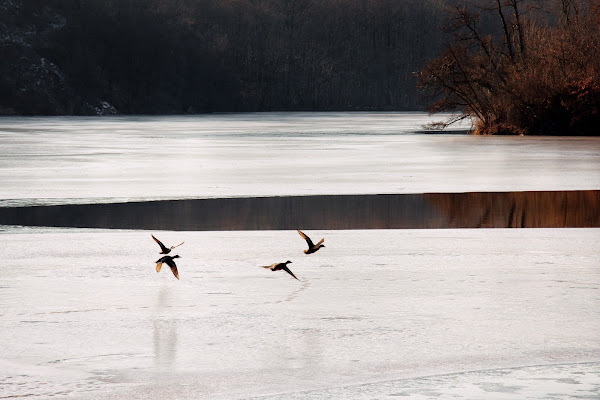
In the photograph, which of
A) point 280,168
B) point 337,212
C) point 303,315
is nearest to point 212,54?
point 280,168

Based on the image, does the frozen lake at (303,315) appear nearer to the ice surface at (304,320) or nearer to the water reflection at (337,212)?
the ice surface at (304,320)

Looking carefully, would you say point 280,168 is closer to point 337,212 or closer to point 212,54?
point 337,212

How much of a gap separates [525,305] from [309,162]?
1695cm

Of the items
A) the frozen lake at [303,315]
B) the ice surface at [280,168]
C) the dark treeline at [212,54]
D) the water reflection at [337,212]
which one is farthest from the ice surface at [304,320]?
the dark treeline at [212,54]

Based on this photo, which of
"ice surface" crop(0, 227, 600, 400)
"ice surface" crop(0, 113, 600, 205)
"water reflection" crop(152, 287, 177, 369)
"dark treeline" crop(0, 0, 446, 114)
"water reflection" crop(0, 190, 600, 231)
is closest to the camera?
"ice surface" crop(0, 227, 600, 400)

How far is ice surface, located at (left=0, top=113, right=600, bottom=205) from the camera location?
1731 cm

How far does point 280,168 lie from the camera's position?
2244 centimetres

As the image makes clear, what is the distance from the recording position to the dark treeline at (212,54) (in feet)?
387

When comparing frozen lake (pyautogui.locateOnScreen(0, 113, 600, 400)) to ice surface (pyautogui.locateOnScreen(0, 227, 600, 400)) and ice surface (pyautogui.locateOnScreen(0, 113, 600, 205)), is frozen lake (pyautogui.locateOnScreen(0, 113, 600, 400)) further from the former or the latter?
ice surface (pyautogui.locateOnScreen(0, 113, 600, 205))

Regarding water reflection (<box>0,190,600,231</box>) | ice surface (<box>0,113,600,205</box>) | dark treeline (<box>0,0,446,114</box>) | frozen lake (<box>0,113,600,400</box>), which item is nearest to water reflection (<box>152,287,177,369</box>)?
frozen lake (<box>0,113,600,400</box>)

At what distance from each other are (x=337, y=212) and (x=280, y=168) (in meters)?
8.28

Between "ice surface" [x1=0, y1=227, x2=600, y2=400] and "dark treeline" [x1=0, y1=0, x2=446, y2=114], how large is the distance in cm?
9504

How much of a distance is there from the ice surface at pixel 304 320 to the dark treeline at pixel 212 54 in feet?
312

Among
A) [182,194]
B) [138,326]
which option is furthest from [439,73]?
[138,326]
